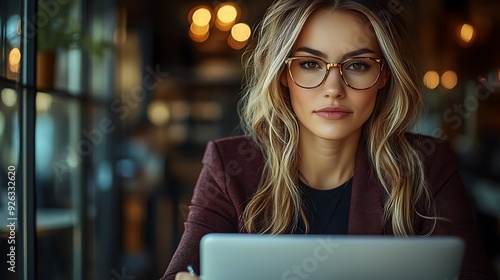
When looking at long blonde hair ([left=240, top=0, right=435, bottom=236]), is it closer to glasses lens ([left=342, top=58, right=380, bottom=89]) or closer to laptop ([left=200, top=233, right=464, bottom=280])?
glasses lens ([left=342, top=58, right=380, bottom=89])

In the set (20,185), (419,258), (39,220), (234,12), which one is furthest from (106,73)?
(419,258)

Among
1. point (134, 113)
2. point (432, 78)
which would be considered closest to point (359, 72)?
point (432, 78)

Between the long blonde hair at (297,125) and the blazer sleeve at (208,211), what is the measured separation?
2.4 inches

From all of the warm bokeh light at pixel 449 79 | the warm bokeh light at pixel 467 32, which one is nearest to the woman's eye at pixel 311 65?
the warm bokeh light at pixel 467 32

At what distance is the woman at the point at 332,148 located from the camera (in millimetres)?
1782

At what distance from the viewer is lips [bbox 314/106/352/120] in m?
1.75

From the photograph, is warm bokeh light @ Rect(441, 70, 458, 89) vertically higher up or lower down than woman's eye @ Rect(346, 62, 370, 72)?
higher up

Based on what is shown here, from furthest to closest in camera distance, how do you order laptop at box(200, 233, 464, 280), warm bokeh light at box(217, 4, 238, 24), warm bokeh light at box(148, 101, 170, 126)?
1. warm bokeh light at box(148, 101, 170, 126)
2. warm bokeh light at box(217, 4, 238, 24)
3. laptop at box(200, 233, 464, 280)

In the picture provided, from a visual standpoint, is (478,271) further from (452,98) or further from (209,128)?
(209,128)

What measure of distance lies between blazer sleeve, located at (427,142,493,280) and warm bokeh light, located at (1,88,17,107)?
126 centimetres

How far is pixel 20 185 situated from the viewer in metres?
1.80

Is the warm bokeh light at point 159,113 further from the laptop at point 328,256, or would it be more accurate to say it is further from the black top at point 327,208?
the laptop at point 328,256

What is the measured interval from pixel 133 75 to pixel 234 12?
2.43m

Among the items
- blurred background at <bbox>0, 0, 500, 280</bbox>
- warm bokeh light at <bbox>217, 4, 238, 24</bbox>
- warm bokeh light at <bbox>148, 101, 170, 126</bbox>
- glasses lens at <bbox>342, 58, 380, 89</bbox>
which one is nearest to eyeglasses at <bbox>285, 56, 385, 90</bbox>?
glasses lens at <bbox>342, 58, 380, 89</bbox>
